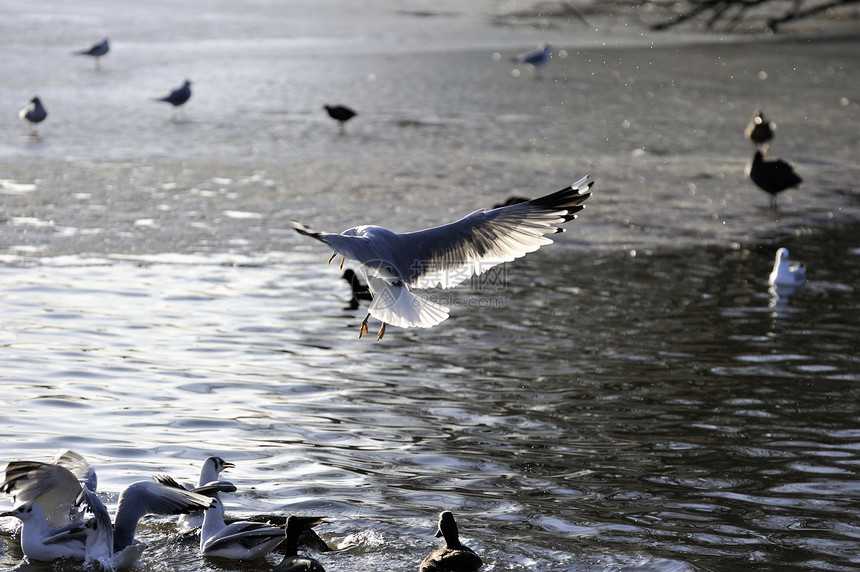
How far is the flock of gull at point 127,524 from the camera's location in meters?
5.25

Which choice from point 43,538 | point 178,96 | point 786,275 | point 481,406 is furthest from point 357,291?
point 178,96

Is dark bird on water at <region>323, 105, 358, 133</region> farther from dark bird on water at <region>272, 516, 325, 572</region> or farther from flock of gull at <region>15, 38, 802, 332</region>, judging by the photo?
dark bird on water at <region>272, 516, 325, 572</region>

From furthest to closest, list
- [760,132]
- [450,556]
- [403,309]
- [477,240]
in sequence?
[760,132]
[477,240]
[403,309]
[450,556]

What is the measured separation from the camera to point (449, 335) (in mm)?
9312

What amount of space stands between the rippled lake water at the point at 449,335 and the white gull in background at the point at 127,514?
30cm

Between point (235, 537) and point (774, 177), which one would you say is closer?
point (235, 537)

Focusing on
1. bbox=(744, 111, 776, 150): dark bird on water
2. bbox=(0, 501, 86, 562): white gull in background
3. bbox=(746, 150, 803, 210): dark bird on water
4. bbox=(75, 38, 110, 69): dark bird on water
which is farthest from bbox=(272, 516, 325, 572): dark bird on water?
bbox=(75, 38, 110, 69): dark bird on water

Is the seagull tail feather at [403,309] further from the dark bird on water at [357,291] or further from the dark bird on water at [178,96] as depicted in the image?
the dark bird on water at [178,96]

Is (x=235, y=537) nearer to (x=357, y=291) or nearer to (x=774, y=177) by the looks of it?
(x=357, y=291)

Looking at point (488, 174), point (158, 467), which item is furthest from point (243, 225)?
point (158, 467)

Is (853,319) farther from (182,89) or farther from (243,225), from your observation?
(182,89)

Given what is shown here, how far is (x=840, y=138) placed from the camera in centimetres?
1862

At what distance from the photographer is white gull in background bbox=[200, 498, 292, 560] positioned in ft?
17.4

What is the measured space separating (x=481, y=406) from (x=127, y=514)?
2.92 metres
